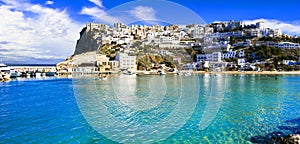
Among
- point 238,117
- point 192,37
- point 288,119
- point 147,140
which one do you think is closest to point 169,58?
point 192,37

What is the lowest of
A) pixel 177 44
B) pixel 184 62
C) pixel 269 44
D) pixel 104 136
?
pixel 104 136

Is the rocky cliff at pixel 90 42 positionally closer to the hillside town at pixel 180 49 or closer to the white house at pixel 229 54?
the hillside town at pixel 180 49

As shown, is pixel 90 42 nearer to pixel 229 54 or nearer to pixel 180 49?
pixel 180 49

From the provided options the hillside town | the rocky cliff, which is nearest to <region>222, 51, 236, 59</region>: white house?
the hillside town

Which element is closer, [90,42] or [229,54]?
[90,42]

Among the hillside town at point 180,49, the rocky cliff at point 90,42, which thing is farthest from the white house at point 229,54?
the rocky cliff at point 90,42

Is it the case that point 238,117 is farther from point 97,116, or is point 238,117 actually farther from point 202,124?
point 97,116

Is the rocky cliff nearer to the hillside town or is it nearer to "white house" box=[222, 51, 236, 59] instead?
the hillside town

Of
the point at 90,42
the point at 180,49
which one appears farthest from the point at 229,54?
the point at 180,49
